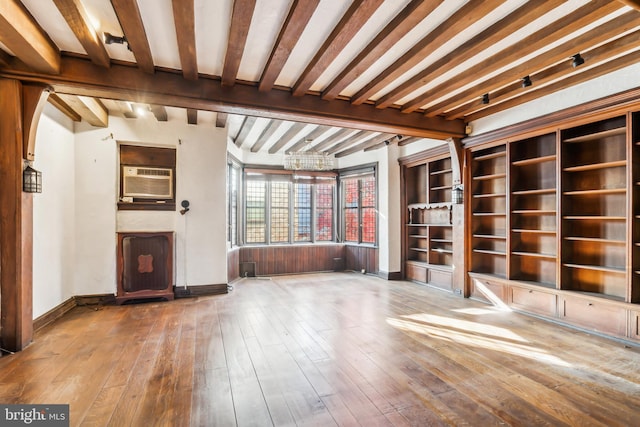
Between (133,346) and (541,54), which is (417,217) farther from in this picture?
(133,346)

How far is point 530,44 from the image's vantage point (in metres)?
2.84

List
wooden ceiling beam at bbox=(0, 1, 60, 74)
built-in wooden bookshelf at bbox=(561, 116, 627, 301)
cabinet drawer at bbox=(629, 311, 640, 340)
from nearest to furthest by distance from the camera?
wooden ceiling beam at bbox=(0, 1, 60, 74)
cabinet drawer at bbox=(629, 311, 640, 340)
built-in wooden bookshelf at bbox=(561, 116, 627, 301)

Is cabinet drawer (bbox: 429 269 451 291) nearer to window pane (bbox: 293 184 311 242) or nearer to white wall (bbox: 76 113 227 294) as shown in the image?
→ window pane (bbox: 293 184 311 242)

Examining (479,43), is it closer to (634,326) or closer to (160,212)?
(634,326)

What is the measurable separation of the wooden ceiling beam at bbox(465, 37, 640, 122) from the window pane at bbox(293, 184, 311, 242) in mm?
4382

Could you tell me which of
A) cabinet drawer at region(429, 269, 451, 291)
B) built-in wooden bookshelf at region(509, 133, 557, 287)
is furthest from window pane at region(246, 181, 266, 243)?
built-in wooden bookshelf at region(509, 133, 557, 287)

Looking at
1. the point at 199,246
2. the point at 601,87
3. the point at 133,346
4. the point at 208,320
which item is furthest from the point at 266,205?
the point at 601,87

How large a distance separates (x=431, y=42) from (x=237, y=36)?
1.68 metres

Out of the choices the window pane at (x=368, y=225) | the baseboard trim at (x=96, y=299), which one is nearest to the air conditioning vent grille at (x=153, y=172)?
the baseboard trim at (x=96, y=299)

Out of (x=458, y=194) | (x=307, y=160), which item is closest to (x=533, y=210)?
(x=458, y=194)

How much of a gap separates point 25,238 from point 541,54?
5.42 m

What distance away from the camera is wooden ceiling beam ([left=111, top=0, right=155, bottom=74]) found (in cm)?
226

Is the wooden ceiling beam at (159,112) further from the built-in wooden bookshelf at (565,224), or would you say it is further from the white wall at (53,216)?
the built-in wooden bookshelf at (565,224)

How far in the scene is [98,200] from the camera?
4852mm
